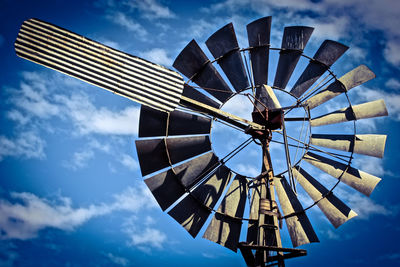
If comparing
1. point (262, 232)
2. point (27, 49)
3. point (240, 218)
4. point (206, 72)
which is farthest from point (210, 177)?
point (27, 49)

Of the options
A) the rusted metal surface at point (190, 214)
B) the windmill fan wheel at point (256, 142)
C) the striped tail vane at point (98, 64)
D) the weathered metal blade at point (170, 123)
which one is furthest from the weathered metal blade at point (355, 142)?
the striped tail vane at point (98, 64)

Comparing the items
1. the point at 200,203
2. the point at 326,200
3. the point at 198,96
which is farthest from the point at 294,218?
the point at 198,96

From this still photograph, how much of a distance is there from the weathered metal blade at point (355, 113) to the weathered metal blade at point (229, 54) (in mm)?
1745

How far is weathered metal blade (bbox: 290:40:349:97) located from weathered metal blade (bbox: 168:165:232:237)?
237 cm

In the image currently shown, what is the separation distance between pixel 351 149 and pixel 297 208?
62.1 inches

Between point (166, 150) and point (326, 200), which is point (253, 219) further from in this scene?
point (166, 150)

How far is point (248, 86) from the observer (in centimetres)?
727

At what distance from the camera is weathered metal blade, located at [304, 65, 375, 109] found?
277 inches

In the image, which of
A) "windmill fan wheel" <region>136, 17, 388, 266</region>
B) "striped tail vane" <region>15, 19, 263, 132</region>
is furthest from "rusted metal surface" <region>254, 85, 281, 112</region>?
"striped tail vane" <region>15, 19, 263, 132</region>

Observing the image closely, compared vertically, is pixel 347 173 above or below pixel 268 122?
below

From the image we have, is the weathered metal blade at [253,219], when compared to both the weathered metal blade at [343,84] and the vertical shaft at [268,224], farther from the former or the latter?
the weathered metal blade at [343,84]

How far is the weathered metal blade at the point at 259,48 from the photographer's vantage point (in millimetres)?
7383

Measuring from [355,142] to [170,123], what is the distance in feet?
11.8

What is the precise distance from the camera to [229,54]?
24.4 ft
